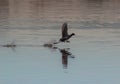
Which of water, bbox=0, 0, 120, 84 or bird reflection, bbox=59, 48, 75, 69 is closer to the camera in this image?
water, bbox=0, 0, 120, 84

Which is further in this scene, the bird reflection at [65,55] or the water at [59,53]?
the bird reflection at [65,55]

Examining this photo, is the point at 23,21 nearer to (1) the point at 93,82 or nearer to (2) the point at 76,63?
(2) the point at 76,63

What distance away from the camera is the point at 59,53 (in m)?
30.5

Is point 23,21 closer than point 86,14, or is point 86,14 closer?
point 23,21

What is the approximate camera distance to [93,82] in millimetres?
22562

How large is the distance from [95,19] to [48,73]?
25.0 meters

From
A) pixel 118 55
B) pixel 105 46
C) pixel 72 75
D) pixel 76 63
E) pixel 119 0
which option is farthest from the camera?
pixel 119 0

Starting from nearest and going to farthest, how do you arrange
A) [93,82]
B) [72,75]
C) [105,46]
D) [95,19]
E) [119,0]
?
1. [93,82]
2. [72,75]
3. [105,46]
4. [95,19]
5. [119,0]

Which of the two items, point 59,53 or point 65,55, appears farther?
point 59,53

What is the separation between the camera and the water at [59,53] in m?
23.7

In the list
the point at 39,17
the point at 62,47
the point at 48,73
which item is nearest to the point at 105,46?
the point at 62,47

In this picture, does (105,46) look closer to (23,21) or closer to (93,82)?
(93,82)

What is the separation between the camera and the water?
934 inches

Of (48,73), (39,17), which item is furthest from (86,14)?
(48,73)
